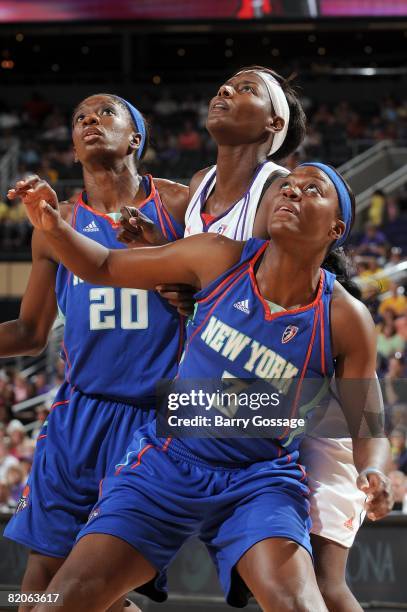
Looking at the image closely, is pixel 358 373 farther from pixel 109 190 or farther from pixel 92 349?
pixel 109 190

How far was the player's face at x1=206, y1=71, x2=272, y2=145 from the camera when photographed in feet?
11.4

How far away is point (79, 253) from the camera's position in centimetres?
311

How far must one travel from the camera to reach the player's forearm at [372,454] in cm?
297

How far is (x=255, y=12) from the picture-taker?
1634 centimetres

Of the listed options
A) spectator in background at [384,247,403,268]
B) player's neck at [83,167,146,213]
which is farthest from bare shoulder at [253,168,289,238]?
spectator in background at [384,247,403,268]

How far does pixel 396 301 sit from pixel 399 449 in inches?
112

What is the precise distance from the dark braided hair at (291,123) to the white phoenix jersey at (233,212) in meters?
0.23

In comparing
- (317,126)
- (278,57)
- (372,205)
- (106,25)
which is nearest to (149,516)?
(372,205)

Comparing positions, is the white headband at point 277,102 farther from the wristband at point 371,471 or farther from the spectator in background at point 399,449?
the spectator in background at point 399,449

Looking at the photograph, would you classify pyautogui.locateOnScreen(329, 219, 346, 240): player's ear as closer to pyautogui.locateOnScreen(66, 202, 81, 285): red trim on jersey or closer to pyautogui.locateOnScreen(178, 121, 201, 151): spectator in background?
pyautogui.locateOnScreen(66, 202, 81, 285): red trim on jersey

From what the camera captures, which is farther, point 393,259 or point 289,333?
point 393,259

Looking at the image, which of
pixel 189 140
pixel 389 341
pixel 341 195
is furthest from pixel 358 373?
pixel 189 140

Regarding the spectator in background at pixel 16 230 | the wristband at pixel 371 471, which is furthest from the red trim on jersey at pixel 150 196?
the spectator in background at pixel 16 230

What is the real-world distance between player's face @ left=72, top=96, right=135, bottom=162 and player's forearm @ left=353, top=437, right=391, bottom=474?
147cm
